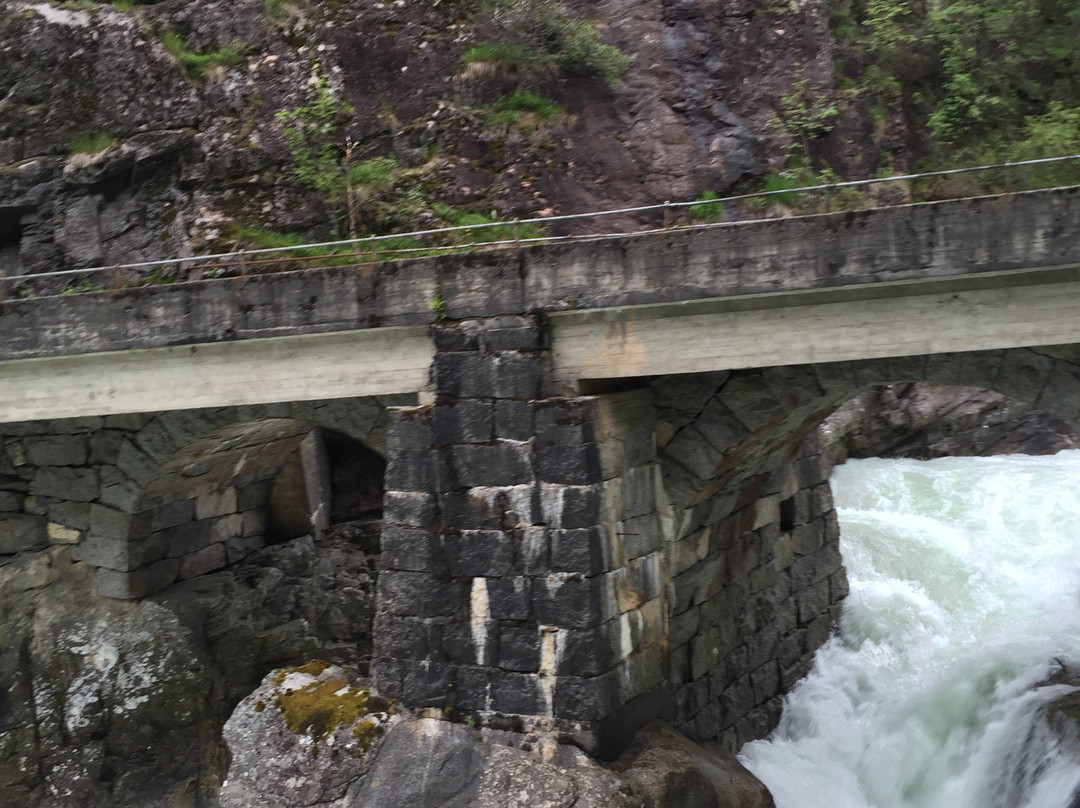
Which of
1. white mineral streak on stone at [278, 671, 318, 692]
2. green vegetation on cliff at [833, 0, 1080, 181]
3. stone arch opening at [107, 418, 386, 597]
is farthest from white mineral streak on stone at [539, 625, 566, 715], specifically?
green vegetation on cliff at [833, 0, 1080, 181]

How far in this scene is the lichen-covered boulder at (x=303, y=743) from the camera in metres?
6.74

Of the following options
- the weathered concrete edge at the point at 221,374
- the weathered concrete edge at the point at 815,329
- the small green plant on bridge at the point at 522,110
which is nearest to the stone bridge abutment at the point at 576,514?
the weathered concrete edge at the point at 815,329

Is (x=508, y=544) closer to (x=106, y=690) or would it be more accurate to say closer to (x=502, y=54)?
(x=106, y=690)

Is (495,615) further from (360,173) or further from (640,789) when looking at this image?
(360,173)

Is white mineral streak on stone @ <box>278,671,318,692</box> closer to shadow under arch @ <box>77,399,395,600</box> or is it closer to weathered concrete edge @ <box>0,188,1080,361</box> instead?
shadow under arch @ <box>77,399,395,600</box>

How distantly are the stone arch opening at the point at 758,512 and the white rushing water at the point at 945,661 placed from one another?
1.44 ft

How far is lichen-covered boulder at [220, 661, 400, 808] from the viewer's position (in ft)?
22.1

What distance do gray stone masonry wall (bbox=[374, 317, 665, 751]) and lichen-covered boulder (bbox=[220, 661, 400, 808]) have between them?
26cm

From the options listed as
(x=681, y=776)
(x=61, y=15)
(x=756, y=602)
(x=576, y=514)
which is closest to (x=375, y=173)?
(x=61, y=15)

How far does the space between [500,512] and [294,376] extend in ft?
6.20

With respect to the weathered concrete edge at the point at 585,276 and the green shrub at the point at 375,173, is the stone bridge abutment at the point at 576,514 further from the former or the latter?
the green shrub at the point at 375,173

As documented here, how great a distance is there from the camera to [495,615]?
680 cm

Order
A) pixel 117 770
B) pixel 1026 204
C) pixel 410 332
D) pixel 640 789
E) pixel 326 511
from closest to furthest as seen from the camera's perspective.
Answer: pixel 1026 204 < pixel 640 789 < pixel 410 332 < pixel 117 770 < pixel 326 511

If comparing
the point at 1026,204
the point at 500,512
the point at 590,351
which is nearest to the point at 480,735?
the point at 500,512
